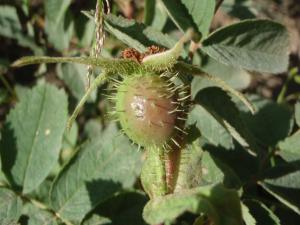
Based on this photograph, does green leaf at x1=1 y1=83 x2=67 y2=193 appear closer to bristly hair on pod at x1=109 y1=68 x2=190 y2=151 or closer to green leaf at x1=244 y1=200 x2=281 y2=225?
bristly hair on pod at x1=109 y1=68 x2=190 y2=151

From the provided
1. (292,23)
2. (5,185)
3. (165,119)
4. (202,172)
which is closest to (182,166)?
(202,172)

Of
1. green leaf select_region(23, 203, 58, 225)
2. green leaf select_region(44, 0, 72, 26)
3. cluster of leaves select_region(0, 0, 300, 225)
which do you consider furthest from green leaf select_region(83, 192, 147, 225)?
green leaf select_region(44, 0, 72, 26)

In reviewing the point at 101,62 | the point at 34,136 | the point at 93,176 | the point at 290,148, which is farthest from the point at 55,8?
the point at 290,148

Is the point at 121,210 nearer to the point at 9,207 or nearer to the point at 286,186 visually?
the point at 9,207

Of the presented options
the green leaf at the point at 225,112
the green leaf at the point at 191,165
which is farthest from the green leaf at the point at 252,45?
the green leaf at the point at 191,165

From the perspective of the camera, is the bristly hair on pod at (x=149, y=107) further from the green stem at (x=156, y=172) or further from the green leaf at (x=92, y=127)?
the green leaf at (x=92, y=127)

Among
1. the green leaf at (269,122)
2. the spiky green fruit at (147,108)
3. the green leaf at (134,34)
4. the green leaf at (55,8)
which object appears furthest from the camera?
the green leaf at (55,8)
